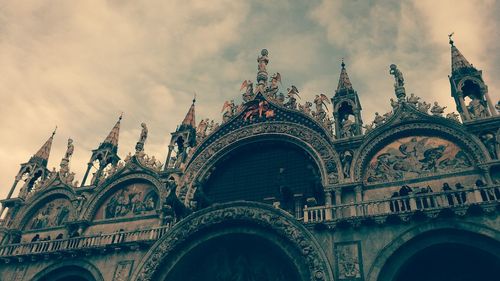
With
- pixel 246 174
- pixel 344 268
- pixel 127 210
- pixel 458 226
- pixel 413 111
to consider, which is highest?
pixel 413 111

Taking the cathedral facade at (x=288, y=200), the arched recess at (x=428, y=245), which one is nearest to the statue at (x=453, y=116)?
the cathedral facade at (x=288, y=200)

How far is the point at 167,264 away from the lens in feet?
66.5

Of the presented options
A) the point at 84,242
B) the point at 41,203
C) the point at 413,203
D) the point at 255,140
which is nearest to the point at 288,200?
the point at 255,140

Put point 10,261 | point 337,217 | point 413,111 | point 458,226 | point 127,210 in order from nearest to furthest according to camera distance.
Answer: point 458,226, point 337,217, point 413,111, point 10,261, point 127,210

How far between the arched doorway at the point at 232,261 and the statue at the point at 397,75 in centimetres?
1161

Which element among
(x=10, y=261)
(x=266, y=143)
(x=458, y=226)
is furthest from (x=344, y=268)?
(x=10, y=261)

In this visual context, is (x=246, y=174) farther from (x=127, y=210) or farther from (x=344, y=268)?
(x=344, y=268)

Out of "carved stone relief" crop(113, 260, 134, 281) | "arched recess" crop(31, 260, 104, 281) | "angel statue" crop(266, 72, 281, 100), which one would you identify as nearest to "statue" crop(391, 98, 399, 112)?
"angel statue" crop(266, 72, 281, 100)

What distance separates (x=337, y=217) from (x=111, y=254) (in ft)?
39.0

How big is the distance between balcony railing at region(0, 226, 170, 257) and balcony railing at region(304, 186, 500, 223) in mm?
8617

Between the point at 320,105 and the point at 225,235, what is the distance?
9.87m

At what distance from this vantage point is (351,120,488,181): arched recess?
20031 mm

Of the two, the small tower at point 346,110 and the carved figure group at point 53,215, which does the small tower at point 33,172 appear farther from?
the small tower at point 346,110

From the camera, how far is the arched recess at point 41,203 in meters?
27.7
